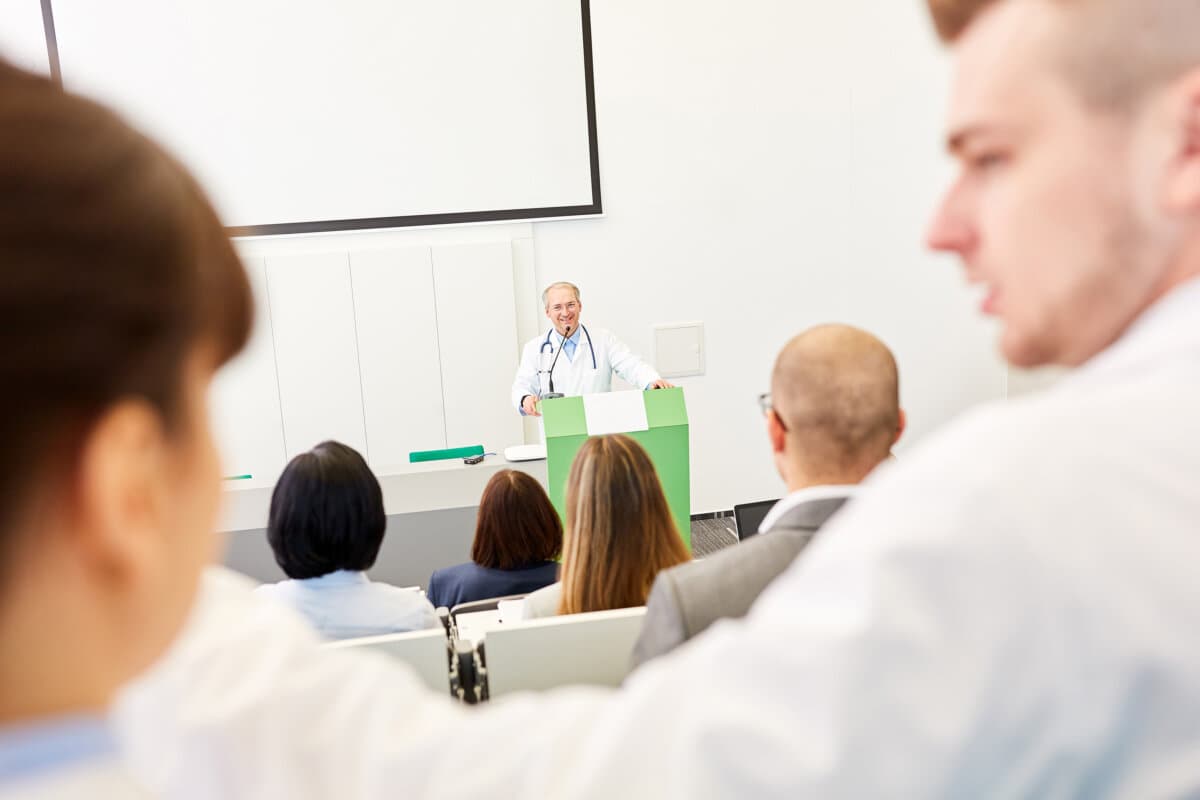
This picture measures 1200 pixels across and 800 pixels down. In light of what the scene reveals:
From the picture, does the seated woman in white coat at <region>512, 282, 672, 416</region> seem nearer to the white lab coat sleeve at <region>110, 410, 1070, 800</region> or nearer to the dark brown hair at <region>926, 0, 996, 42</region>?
the dark brown hair at <region>926, 0, 996, 42</region>

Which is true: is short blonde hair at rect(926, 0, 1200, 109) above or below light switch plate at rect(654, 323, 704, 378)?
above

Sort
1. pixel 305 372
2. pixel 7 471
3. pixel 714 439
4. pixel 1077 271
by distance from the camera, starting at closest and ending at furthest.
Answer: pixel 7 471
pixel 1077 271
pixel 305 372
pixel 714 439

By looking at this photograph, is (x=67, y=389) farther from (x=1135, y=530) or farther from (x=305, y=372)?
(x=305, y=372)

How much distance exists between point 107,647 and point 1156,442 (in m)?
0.46

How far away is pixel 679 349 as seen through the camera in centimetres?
549

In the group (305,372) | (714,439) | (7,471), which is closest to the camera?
(7,471)

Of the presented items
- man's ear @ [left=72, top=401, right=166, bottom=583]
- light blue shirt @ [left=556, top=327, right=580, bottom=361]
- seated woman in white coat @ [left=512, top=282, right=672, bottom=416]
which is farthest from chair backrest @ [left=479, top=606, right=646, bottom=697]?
light blue shirt @ [left=556, top=327, right=580, bottom=361]

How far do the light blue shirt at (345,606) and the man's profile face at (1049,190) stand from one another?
1995mm

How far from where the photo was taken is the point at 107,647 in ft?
1.20

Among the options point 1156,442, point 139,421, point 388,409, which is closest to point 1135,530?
point 1156,442

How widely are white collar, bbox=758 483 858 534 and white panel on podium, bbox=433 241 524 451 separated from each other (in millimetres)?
3799

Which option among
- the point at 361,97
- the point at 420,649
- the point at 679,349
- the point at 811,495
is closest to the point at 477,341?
the point at 679,349

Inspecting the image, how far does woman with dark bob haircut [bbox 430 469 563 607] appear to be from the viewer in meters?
2.63

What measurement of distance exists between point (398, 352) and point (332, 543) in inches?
122
